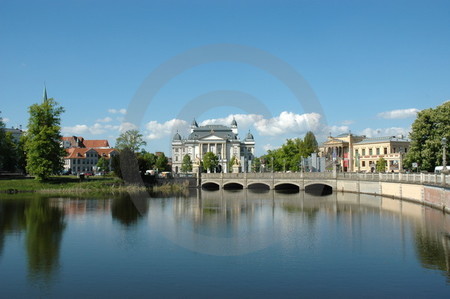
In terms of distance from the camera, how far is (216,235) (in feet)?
119

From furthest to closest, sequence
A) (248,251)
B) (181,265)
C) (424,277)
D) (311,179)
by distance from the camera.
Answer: (311,179)
(248,251)
(181,265)
(424,277)

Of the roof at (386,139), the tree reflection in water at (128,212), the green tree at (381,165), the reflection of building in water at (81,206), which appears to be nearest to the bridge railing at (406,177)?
the green tree at (381,165)

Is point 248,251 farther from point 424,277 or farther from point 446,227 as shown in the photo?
point 446,227

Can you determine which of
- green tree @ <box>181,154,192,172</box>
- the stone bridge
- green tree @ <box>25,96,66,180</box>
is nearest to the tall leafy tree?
the stone bridge

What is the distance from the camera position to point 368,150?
388 ft

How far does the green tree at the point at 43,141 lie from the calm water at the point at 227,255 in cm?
3352

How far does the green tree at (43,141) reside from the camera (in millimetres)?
80125

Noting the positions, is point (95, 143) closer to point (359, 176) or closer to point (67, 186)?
point (67, 186)

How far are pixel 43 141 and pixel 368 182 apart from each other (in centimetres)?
5633

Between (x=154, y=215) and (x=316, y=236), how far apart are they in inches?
843

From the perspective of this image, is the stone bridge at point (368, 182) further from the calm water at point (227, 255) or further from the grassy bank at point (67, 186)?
the grassy bank at point (67, 186)

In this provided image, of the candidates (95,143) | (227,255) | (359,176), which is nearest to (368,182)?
(359,176)

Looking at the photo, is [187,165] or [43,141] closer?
[43,141]

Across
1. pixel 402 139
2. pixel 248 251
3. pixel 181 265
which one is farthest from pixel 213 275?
pixel 402 139
